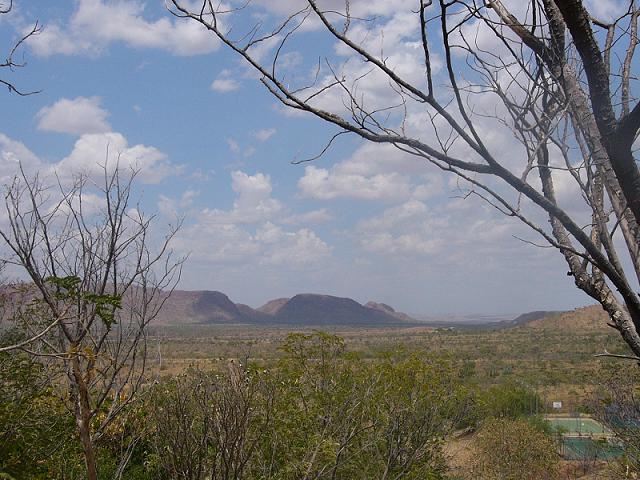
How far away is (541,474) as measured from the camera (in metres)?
16.3

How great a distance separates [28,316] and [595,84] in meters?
6.46

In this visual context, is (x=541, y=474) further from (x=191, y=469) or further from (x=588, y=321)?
(x=588, y=321)

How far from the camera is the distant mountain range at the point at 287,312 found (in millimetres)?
132875

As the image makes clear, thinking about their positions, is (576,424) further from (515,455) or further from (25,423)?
(25,423)

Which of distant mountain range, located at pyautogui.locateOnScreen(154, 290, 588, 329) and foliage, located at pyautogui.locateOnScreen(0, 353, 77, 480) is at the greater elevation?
distant mountain range, located at pyautogui.locateOnScreen(154, 290, 588, 329)

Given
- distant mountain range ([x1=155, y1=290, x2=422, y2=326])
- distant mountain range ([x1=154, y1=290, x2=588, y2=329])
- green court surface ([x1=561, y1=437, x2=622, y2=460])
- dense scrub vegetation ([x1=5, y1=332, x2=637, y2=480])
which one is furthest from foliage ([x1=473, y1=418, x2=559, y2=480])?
distant mountain range ([x1=154, y1=290, x2=588, y2=329])

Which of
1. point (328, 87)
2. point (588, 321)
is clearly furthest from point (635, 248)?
point (588, 321)

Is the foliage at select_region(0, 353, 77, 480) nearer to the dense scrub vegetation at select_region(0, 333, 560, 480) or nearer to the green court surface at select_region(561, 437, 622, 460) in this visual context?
the dense scrub vegetation at select_region(0, 333, 560, 480)

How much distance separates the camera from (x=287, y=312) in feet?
510

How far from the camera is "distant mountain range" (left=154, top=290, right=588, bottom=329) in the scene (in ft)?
436

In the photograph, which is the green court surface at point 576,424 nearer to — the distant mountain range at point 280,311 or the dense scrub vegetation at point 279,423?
the dense scrub vegetation at point 279,423

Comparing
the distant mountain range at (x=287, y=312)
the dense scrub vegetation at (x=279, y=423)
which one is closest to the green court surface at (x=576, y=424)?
the dense scrub vegetation at (x=279, y=423)

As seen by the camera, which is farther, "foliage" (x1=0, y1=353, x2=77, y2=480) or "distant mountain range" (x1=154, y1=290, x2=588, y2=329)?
"distant mountain range" (x1=154, y1=290, x2=588, y2=329)

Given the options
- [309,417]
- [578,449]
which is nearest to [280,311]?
[578,449]
